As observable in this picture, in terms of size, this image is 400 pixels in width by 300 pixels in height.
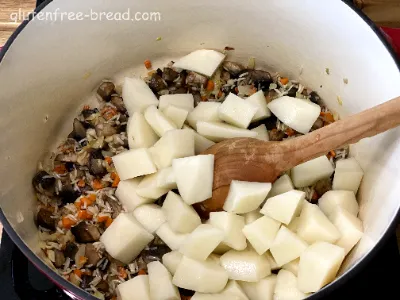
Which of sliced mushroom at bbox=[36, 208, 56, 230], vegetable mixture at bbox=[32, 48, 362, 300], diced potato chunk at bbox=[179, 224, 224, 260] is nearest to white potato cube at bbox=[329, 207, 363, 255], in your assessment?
vegetable mixture at bbox=[32, 48, 362, 300]

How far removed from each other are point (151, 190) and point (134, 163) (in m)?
0.11

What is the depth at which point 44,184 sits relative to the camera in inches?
68.6

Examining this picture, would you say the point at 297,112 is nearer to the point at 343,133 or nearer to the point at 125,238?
the point at 343,133

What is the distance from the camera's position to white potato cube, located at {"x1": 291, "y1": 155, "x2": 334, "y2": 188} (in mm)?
1717

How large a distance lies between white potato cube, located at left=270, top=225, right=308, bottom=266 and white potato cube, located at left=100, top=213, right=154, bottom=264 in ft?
1.33

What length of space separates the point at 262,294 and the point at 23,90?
1009 millimetres

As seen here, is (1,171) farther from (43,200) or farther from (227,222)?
(227,222)

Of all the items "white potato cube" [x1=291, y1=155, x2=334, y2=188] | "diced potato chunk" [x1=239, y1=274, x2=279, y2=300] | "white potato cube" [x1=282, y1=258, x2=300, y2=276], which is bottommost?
"diced potato chunk" [x1=239, y1=274, x2=279, y2=300]

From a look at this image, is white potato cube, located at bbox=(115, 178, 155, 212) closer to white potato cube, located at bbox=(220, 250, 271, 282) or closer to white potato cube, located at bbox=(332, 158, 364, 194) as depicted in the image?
white potato cube, located at bbox=(220, 250, 271, 282)

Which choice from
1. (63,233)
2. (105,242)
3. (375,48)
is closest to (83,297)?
(105,242)

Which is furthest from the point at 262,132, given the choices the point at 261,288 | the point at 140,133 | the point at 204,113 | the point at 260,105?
the point at 261,288

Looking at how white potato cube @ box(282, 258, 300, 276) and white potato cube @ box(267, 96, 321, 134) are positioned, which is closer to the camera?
white potato cube @ box(282, 258, 300, 276)

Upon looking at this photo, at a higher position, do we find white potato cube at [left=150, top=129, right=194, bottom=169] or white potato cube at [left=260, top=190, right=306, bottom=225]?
white potato cube at [left=150, top=129, right=194, bottom=169]

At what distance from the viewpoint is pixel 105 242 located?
1646 millimetres
